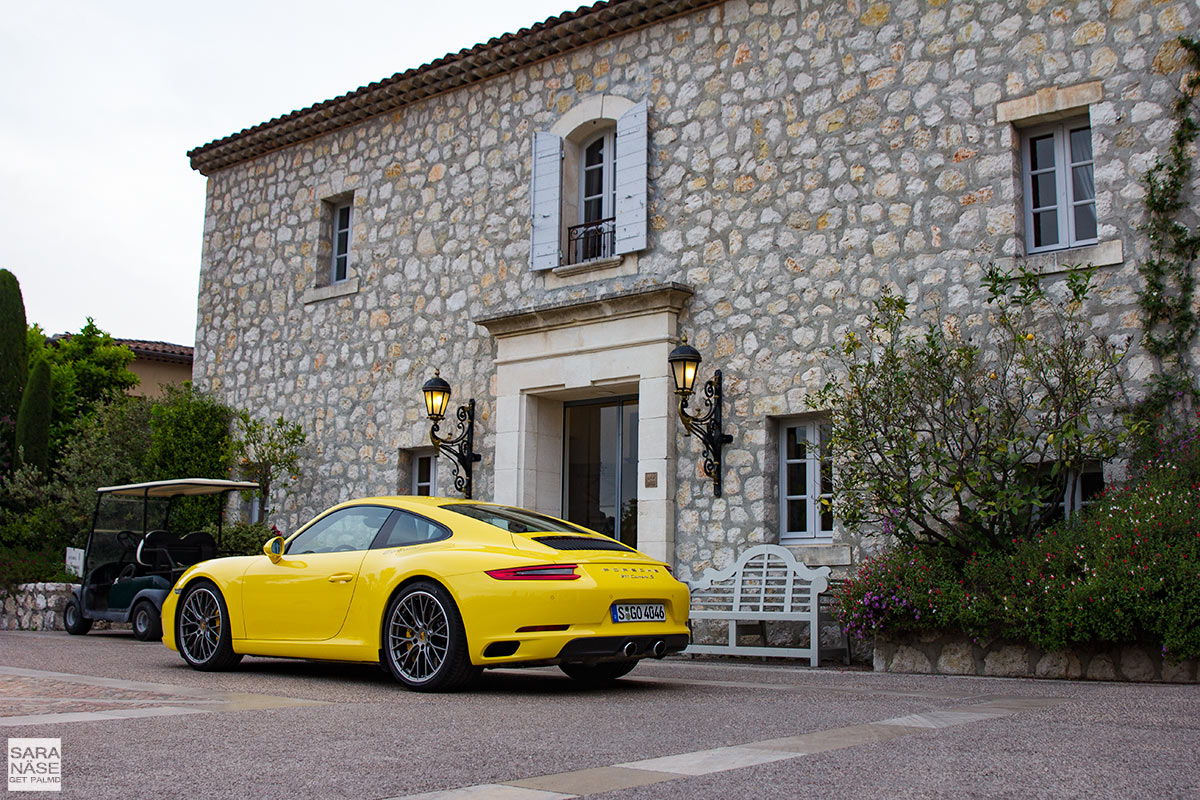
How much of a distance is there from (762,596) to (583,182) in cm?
564

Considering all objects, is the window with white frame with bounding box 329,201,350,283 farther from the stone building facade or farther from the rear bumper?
the rear bumper

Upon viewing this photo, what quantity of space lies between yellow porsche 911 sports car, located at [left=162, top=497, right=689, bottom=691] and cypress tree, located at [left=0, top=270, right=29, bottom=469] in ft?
47.8

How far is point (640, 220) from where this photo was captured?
12156 millimetres

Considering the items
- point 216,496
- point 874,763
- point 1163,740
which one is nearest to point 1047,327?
point 1163,740

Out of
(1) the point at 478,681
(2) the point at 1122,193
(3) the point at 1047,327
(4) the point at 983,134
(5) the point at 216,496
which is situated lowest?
(1) the point at 478,681

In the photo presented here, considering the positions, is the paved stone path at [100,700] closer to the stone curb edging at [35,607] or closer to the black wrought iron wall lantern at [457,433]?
the black wrought iron wall lantern at [457,433]

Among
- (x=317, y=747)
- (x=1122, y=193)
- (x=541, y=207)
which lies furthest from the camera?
(x=541, y=207)

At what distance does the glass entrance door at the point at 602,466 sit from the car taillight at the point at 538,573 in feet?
18.8

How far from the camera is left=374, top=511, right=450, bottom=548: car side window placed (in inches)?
272

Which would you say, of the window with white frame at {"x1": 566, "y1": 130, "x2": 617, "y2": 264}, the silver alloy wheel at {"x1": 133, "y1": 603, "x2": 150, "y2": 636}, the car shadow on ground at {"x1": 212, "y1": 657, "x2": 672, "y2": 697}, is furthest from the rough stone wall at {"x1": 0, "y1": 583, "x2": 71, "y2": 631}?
the window with white frame at {"x1": 566, "y1": 130, "x2": 617, "y2": 264}

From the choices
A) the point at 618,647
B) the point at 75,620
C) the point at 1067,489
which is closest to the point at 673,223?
the point at 1067,489

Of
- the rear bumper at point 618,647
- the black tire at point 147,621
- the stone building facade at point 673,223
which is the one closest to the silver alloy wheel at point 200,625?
the rear bumper at point 618,647

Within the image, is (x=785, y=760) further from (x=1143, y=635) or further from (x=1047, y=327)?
(x=1047, y=327)

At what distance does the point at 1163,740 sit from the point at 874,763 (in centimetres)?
139
